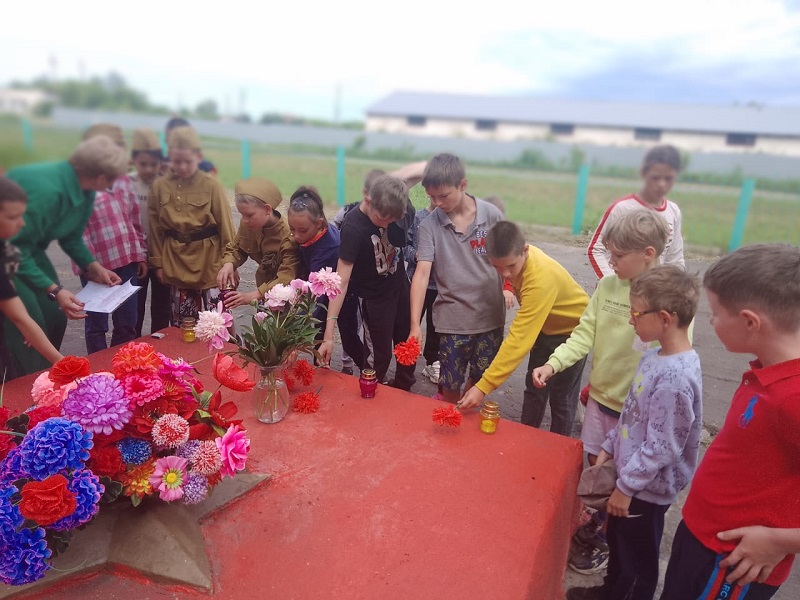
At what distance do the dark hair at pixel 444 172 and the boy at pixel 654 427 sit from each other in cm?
100

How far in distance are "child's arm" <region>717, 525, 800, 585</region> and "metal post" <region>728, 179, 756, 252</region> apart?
2398 mm

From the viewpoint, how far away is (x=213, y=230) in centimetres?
237

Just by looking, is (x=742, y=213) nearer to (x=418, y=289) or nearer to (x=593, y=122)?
(x=593, y=122)

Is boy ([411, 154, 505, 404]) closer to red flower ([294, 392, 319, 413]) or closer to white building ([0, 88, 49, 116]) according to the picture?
red flower ([294, 392, 319, 413])

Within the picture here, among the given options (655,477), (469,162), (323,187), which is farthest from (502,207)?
(655,477)

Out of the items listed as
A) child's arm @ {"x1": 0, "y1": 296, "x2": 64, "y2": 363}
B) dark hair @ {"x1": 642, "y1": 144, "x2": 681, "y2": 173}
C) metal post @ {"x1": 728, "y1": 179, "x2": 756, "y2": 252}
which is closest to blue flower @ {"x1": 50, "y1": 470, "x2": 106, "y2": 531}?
child's arm @ {"x1": 0, "y1": 296, "x2": 64, "y2": 363}

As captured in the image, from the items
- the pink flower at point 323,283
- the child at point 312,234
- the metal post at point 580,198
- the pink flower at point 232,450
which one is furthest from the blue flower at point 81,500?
the metal post at point 580,198

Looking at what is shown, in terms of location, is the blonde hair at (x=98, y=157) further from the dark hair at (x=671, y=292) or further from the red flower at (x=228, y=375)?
the dark hair at (x=671, y=292)

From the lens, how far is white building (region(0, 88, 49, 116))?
0.86 m

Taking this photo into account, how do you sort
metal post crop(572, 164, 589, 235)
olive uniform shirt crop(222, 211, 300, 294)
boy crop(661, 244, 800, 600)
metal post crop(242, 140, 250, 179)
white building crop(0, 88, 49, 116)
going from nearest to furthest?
white building crop(0, 88, 49, 116), boy crop(661, 244, 800, 600), metal post crop(242, 140, 250, 179), olive uniform shirt crop(222, 211, 300, 294), metal post crop(572, 164, 589, 235)

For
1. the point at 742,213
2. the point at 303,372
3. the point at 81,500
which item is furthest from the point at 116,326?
the point at 742,213

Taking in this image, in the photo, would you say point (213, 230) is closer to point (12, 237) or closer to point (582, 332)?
point (12, 237)

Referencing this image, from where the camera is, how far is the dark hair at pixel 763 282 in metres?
1.08

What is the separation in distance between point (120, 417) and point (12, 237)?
17.3 inches
